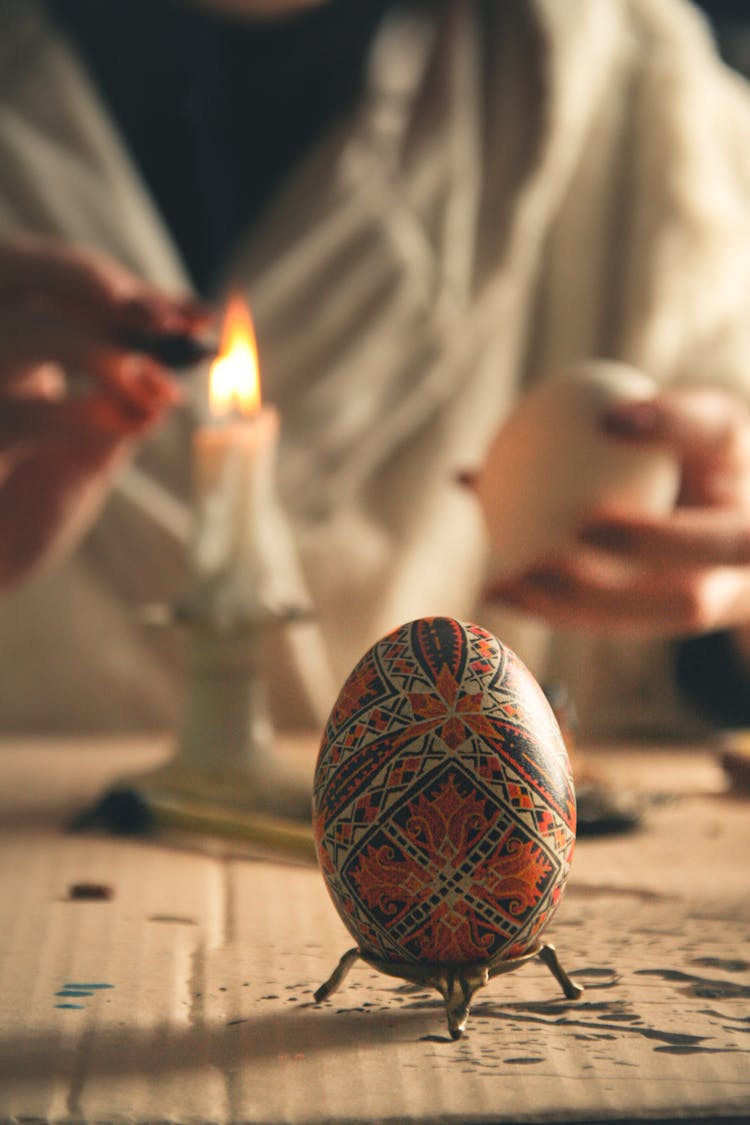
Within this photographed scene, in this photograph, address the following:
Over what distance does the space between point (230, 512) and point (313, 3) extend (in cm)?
75

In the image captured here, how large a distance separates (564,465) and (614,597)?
131 millimetres

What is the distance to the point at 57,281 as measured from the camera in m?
0.86

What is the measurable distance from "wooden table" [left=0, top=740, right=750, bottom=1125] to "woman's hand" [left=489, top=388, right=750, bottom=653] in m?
0.21

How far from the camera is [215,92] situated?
1.52m

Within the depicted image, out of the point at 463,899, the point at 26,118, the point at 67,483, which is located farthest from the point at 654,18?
the point at 463,899

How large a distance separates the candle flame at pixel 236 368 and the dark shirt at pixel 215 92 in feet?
2.42

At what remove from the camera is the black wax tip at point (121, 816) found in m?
0.74

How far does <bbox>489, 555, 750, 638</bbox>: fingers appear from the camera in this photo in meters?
0.88

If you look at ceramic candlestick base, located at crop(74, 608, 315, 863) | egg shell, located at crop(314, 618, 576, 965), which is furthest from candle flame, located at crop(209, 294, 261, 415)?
egg shell, located at crop(314, 618, 576, 965)

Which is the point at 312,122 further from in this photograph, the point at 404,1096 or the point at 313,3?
the point at 404,1096

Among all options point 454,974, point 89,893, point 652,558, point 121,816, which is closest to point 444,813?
point 454,974

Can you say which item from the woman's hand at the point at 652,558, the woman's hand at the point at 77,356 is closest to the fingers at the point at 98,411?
the woman's hand at the point at 77,356

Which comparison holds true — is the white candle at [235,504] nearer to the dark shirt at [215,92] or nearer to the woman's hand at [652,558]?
the woman's hand at [652,558]

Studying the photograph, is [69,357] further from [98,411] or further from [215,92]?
[215,92]
